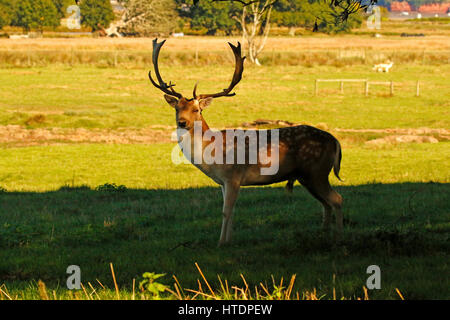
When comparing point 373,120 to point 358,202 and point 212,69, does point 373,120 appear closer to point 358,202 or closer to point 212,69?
point 358,202

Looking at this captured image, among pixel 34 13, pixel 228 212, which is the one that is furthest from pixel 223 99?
pixel 34 13

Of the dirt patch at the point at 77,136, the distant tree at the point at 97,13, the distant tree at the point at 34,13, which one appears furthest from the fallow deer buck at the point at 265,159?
the distant tree at the point at 34,13

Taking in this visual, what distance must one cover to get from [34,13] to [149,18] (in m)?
25.8

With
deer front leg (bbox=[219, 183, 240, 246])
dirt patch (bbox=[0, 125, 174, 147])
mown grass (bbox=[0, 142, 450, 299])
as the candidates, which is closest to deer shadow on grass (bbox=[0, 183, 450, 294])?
mown grass (bbox=[0, 142, 450, 299])

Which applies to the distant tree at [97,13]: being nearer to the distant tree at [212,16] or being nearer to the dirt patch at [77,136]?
the distant tree at [212,16]

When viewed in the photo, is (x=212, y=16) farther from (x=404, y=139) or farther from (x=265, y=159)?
(x=265, y=159)

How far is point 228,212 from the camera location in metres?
10.3

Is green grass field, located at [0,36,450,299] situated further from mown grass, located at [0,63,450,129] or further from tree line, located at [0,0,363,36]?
tree line, located at [0,0,363,36]

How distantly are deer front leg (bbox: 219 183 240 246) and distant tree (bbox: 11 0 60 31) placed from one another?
135 m

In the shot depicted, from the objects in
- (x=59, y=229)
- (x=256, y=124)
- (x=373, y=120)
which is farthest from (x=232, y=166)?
(x=373, y=120)

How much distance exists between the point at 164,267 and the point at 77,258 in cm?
151

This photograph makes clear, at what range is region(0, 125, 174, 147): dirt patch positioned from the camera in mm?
29531

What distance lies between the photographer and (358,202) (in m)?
14.1

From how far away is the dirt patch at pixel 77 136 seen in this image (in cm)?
2953
